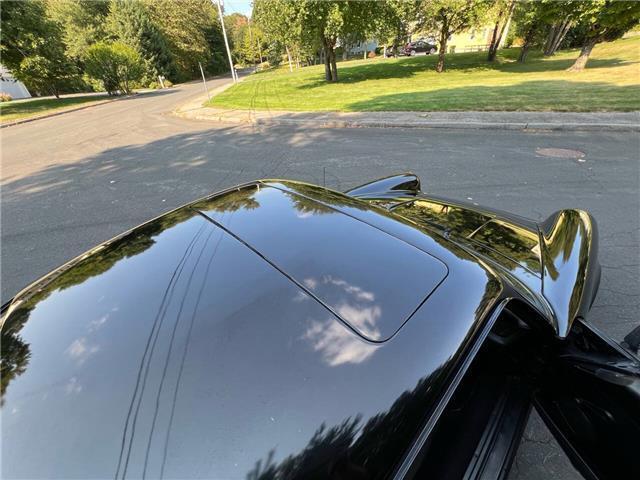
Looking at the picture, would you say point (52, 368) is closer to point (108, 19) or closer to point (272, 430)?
point (272, 430)

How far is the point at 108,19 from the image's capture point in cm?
3759

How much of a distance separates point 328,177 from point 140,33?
42.8 meters

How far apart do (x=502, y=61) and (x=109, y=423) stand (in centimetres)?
3282

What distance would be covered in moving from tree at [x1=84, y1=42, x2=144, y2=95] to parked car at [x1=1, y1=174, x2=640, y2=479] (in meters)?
34.6

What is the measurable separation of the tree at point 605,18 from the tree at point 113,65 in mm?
32531

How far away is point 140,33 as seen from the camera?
36906 millimetres

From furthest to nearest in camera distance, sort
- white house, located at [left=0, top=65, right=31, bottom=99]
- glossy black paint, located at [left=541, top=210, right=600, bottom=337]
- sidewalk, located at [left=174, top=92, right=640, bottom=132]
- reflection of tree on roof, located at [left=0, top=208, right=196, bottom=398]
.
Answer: white house, located at [left=0, top=65, right=31, bottom=99], sidewalk, located at [left=174, top=92, right=640, bottom=132], glossy black paint, located at [left=541, top=210, right=600, bottom=337], reflection of tree on roof, located at [left=0, top=208, right=196, bottom=398]

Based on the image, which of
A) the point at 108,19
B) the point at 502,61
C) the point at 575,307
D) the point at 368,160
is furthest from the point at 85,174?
the point at 108,19

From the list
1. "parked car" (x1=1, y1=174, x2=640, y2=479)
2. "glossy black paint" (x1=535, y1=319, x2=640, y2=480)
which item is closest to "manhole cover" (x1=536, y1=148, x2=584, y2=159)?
"parked car" (x1=1, y1=174, x2=640, y2=479)

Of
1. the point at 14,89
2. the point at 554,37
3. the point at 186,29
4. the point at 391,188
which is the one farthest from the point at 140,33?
the point at 391,188

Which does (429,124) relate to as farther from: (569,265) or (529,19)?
(529,19)

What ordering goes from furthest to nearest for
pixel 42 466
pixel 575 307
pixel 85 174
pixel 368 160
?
pixel 85 174 < pixel 368 160 < pixel 575 307 < pixel 42 466

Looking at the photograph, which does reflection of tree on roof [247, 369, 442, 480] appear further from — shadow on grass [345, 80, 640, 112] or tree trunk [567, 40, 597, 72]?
tree trunk [567, 40, 597, 72]

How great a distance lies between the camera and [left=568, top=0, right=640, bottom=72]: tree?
538 inches
